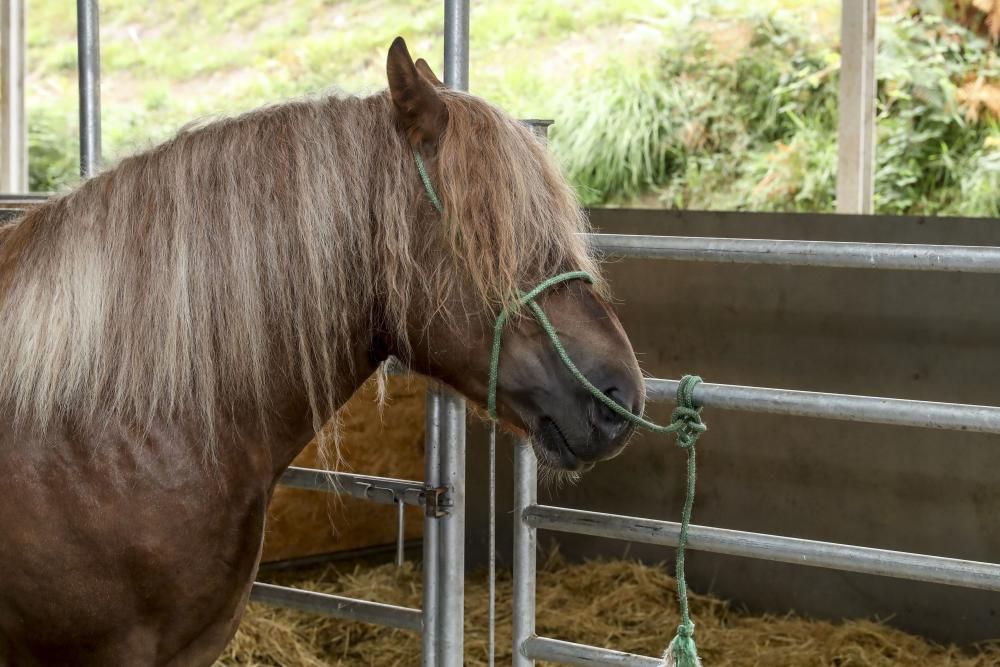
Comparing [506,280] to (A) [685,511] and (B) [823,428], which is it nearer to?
(A) [685,511]

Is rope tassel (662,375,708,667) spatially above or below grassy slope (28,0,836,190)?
below

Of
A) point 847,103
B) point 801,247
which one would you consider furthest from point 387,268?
point 847,103

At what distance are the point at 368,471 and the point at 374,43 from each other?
18.1ft

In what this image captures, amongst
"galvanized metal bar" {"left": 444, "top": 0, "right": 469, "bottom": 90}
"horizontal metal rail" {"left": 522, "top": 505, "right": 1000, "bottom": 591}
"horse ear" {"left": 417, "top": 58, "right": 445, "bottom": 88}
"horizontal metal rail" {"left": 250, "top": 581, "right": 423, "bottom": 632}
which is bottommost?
"horizontal metal rail" {"left": 250, "top": 581, "right": 423, "bottom": 632}

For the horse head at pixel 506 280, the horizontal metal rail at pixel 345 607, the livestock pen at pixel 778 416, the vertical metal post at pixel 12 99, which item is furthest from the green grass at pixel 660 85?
the horse head at pixel 506 280

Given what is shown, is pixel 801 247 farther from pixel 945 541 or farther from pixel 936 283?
pixel 945 541

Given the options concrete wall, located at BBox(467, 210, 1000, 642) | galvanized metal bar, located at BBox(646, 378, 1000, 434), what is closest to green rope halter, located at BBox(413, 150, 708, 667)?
galvanized metal bar, located at BBox(646, 378, 1000, 434)

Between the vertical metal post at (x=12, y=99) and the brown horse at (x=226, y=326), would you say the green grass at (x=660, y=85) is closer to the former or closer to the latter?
the vertical metal post at (x=12, y=99)

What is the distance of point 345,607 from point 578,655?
548 mm

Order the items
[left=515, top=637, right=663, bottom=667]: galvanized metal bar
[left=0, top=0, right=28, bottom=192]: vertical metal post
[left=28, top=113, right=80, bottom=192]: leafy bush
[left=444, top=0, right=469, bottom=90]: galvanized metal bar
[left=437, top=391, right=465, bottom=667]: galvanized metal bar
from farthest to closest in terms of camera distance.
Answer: [left=28, top=113, right=80, bottom=192]: leafy bush
[left=0, top=0, right=28, bottom=192]: vertical metal post
[left=437, top=391, right=465, bottom=667]: galvanized metal bar
[left=444, top=0, right=469, bottom=90]: galvanized metal bar
[left=515, top=637, right=663, bottom=667]: galvanized metal bar

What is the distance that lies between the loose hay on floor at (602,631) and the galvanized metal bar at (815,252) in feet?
5.30

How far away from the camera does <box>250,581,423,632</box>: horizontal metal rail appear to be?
2.25m

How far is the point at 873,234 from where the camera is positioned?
3.30m

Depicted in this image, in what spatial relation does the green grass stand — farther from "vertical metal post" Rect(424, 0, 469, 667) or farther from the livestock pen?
"vertical metal post" Rect(424, 0, 469, 667)
